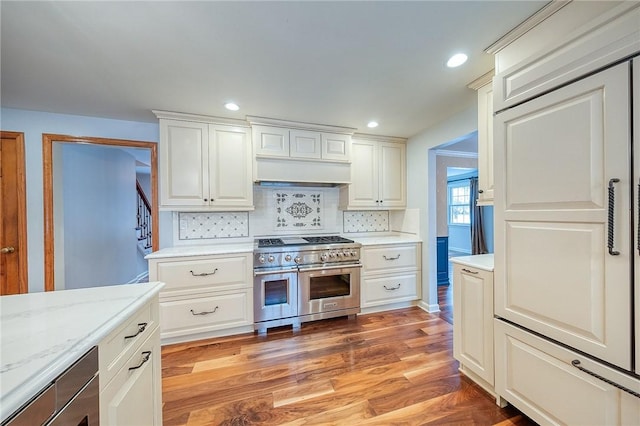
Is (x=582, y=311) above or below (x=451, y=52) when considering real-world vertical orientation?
below

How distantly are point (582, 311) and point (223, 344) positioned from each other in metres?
2.58

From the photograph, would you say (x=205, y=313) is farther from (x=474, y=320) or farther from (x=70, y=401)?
(x=474, y=320)

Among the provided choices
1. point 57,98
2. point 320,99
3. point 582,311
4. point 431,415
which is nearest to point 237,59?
point 320,99

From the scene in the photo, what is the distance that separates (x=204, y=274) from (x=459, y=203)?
636cm

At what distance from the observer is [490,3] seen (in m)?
1.22

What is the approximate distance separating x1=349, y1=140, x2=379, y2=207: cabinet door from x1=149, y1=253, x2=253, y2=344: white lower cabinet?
1.54m

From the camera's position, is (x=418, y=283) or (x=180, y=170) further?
(x=418, y=283)

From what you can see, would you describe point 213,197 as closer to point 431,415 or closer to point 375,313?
point 375,313

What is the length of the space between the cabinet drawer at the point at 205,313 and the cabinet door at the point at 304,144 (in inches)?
62.9

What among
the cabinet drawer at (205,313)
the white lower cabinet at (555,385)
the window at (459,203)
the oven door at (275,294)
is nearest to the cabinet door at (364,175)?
the oven door at (275,294)

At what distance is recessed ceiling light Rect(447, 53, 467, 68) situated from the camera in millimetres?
1612

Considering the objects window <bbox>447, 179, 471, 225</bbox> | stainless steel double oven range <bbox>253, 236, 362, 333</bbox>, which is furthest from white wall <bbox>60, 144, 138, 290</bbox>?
window <bbox>447, 179, 471, 225</bbox>

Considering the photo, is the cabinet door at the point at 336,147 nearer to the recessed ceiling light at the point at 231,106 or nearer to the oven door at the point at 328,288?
the recessed ceiling light at the point at 231,106

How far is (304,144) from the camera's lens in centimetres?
285
